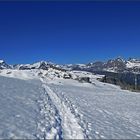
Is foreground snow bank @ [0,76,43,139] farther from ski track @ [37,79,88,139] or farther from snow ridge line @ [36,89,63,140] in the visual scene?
ski track @ [37,79,88,139]

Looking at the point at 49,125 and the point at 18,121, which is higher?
the point at 18,121

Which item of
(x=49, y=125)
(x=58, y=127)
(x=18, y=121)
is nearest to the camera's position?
(x=58, y=127)

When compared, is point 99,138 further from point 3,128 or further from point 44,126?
point 3,128

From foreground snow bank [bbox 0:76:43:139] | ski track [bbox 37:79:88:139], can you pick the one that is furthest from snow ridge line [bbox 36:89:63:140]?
foreground snow bank [bbox 0:76:43:139]

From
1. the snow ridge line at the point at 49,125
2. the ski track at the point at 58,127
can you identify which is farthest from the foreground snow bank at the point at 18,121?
the ski track at the point at 58,127

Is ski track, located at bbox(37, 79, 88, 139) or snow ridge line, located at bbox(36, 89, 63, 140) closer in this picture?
snow ridge line, located at bbox(36, 89, 63, 140)

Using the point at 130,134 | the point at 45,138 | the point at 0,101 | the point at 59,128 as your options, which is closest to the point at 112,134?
the point at 130,134

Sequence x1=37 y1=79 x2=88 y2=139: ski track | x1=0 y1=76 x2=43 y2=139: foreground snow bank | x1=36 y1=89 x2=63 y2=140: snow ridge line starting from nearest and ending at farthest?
1. x1=0 y1=76 x2=43 y2=139: foreground snow bank
2. x1=36 y1=89 x2=63 y2=140: snow ridge line
3. x1=37 y1=79 x2=88 y2=139: ski track

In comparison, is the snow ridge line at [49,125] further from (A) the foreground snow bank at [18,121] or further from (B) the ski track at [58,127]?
(A) the foreground snow bank at [18,121]

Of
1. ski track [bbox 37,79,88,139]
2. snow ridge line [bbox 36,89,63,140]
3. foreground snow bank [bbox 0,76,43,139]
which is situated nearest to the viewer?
foreground snow bank [bbox 0,76,43,139]

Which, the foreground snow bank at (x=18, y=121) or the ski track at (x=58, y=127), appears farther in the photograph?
the ski track at (x=58, y=127)

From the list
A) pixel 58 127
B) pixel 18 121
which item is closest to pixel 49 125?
pixel 58 127

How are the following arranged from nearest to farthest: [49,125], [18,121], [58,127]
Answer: [58,127]
[49,125]
[18,121]

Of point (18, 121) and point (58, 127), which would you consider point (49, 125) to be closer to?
point (58, 127)
